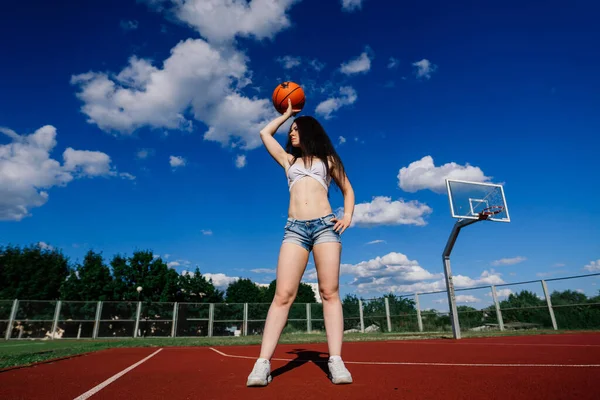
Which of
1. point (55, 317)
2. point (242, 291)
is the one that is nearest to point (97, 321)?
point (55, 317)

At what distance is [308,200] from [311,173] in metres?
0.26

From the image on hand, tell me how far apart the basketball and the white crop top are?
2.90 ft

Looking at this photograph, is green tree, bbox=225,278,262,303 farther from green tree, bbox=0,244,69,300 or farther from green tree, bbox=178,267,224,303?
green tree, bbox=0,244,69,300

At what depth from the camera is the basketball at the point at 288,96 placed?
141 inches

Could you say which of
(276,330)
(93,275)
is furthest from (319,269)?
(93,275)

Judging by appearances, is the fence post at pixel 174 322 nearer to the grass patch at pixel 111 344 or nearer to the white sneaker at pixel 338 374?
the grass patch at pixel 111 344

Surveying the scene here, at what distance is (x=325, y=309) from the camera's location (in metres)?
2.62

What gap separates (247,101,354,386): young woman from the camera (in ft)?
7.98

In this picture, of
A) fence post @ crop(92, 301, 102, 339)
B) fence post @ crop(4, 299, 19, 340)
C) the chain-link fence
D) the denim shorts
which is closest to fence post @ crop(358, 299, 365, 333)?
the chain-link fence

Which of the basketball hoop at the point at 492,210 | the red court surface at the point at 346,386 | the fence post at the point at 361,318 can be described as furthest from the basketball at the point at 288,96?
the fence post at the point at 361,318

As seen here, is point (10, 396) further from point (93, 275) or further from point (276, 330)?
point (93, 275)

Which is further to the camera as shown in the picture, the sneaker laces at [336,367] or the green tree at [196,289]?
the green tree at [196,289]

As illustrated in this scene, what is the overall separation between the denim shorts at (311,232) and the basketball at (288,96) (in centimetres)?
141

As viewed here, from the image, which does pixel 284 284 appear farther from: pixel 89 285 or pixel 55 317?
pixel 89 285
